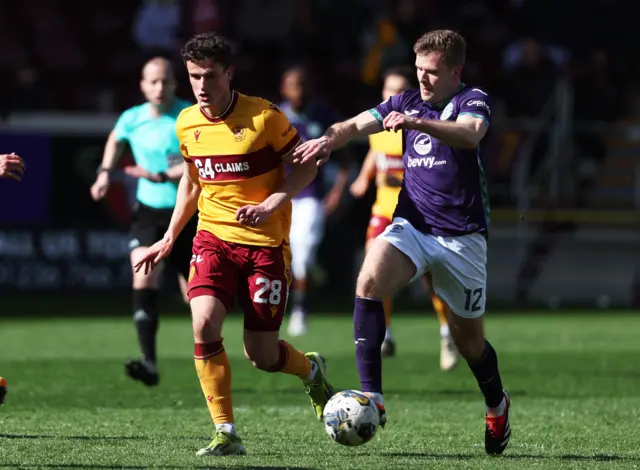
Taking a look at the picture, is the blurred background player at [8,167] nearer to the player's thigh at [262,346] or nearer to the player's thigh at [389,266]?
the player's thigh at [262,346]

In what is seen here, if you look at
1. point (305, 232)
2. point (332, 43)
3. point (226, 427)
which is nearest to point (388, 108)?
point (226, 427)

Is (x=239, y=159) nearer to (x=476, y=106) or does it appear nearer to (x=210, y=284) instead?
(x=210, y=284)

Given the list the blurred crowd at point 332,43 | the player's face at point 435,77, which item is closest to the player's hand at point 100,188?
the player's face at point 435,77

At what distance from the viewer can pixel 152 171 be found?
10281mm

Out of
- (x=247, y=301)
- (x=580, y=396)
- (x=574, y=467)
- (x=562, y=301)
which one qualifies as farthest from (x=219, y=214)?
(x=562, y=301)

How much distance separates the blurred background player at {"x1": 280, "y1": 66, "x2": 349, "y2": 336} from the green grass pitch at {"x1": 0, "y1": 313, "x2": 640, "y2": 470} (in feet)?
1.31

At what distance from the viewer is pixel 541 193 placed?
20156mm

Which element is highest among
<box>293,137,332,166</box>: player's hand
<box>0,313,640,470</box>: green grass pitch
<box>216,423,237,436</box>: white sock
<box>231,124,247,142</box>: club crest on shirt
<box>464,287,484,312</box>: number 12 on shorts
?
<box>231,124,247,142</box>: club crest on shirt

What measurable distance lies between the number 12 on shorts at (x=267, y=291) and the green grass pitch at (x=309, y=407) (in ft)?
2.58

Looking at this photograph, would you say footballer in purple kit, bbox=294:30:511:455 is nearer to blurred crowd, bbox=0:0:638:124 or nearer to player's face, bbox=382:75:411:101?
player's face, bbox=382:75:411:101

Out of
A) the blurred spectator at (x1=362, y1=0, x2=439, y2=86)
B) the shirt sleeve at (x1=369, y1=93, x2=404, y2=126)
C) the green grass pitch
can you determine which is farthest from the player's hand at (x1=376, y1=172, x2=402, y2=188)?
the blurred spectator at (x1=362, y1=0, x2=439, y2=86)

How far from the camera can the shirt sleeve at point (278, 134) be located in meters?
7.27

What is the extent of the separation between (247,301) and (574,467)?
1939 millimetres

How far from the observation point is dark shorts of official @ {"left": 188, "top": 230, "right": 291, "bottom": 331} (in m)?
7.13
